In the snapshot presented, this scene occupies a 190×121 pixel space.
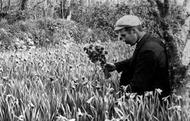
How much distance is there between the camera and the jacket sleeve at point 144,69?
299 centimetres

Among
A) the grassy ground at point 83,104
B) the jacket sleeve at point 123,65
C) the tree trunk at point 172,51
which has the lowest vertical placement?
the grassy ground at point 83,104

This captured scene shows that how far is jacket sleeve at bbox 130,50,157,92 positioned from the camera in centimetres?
299

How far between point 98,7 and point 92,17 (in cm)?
49

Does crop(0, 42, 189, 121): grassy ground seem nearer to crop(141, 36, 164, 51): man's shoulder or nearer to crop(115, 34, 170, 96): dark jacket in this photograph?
crop(115, 34, 170, 96): dark jacket

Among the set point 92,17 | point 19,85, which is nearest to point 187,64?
point 19,85

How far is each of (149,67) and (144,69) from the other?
47 mm

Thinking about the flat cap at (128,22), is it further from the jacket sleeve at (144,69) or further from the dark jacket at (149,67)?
the jacket sleeve at (144,69)

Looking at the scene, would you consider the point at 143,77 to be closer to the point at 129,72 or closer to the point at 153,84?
the point at 153,84

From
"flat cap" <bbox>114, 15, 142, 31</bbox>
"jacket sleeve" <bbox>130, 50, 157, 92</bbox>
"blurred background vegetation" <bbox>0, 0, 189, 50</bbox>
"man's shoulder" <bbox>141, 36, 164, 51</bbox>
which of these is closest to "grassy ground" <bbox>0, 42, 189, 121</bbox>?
"jacket sleeve" <bbox>130, 50, 157, 92</bbox>

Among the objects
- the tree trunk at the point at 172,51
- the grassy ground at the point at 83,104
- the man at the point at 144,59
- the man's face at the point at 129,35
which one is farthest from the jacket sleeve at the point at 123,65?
the tree trunk at the point at 172,51

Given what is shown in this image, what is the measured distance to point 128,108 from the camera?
288 centimetres

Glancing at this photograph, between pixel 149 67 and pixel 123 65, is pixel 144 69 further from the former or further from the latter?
pixel 123 65

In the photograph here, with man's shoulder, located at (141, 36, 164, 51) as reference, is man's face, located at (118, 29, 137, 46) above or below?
above

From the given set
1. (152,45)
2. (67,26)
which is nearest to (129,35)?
Result: (152,45)
